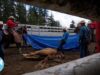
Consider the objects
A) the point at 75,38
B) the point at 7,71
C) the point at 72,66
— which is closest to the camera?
the point at 72,66

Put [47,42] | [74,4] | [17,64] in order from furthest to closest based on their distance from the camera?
[47,42]
[17,64]
[74,4]

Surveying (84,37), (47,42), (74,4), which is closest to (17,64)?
(84,37)

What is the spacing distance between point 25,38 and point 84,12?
446 inches

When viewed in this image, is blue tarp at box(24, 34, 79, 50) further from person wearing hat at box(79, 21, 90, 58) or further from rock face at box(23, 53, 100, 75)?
rock face at box(23, 53, 100, 75)

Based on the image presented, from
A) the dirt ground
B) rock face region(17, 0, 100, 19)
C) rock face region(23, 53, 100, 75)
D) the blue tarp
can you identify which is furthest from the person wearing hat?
rock face region(17, 0, 100, 19)

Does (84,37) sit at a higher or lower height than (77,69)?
lower

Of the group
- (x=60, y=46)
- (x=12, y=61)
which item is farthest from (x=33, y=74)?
(x=60, y=46)

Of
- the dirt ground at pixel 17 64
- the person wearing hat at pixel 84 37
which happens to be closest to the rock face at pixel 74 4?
the dirt ground at pixel 17 64

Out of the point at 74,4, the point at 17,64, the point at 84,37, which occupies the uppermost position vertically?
the point at 74,4

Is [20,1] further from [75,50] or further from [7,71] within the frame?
[75,50]

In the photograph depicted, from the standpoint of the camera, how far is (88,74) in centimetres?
298

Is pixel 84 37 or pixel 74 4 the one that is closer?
pixel 74 4

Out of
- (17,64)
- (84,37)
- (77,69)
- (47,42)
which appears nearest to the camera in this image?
(77,69)

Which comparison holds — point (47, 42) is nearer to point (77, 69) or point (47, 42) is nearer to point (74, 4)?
point (77, 69)
